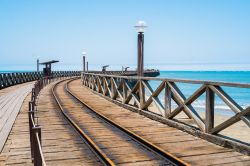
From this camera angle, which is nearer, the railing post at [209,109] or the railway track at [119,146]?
the railway track at [119,146]

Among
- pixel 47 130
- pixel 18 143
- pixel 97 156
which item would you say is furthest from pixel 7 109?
pixel 97 156

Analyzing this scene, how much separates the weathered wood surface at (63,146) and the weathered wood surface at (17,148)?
36 cm

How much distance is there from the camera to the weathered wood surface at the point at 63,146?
18.4 feet

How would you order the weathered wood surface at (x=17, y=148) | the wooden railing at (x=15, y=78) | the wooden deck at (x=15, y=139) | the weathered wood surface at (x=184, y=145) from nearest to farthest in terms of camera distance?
the weathered wood surface at (x=184, y=145) < the weathered wood surface at (x=17, y=148) < the wooden deck at (x=15, y=139) < the wooden railing at (x=15, y=78)

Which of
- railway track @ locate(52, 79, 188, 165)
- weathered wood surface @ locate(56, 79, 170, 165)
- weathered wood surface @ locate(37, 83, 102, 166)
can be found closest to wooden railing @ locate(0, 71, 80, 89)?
weathered wood surface @ locate(37, 83, 102, 166)

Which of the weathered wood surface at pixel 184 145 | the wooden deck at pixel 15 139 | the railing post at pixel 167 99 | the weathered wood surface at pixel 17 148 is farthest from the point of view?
the railing post at pixel 167 99

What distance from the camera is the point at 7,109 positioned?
12172mm

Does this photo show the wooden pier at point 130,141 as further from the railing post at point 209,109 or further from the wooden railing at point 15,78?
the wooden railing at point 15,78

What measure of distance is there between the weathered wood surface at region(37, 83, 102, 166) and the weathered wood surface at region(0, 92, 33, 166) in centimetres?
36

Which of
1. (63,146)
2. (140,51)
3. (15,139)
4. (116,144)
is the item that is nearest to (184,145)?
(116,144)

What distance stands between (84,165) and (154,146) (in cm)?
159

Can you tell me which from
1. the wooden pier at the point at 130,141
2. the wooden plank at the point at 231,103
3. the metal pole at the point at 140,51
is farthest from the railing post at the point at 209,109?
the metal pole at the point at 140,51

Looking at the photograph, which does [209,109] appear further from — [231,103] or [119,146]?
[119,146]

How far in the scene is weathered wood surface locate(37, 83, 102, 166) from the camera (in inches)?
221
